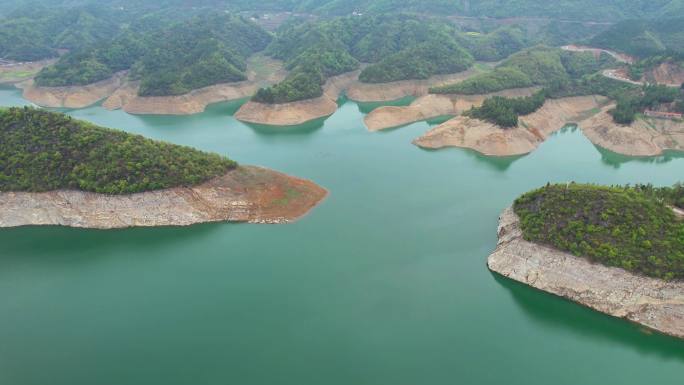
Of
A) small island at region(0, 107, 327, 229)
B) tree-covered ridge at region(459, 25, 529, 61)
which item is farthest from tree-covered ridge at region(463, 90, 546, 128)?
tree-covered ridge at region(459, 25, 529, 61)

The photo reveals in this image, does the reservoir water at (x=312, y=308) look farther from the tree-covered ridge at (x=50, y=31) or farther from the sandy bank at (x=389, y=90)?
the tree-covered ridge at (x=50, y=31)

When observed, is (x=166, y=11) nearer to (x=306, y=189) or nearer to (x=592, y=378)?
(x=306, y=189)

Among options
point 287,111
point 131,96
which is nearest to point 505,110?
point 287,111

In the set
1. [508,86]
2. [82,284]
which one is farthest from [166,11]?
[82,284]

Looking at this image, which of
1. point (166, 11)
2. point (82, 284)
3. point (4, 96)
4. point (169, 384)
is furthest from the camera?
point (166, 11)

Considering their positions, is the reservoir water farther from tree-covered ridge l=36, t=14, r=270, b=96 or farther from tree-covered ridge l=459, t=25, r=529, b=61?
tree-covered ridge l=459, t=25, r=529, b=61

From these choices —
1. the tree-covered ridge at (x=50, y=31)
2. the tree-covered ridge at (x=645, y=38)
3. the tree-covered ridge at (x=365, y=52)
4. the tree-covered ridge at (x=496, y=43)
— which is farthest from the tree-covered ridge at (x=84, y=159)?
the tree-covered ridge at (x=645, y=38)
